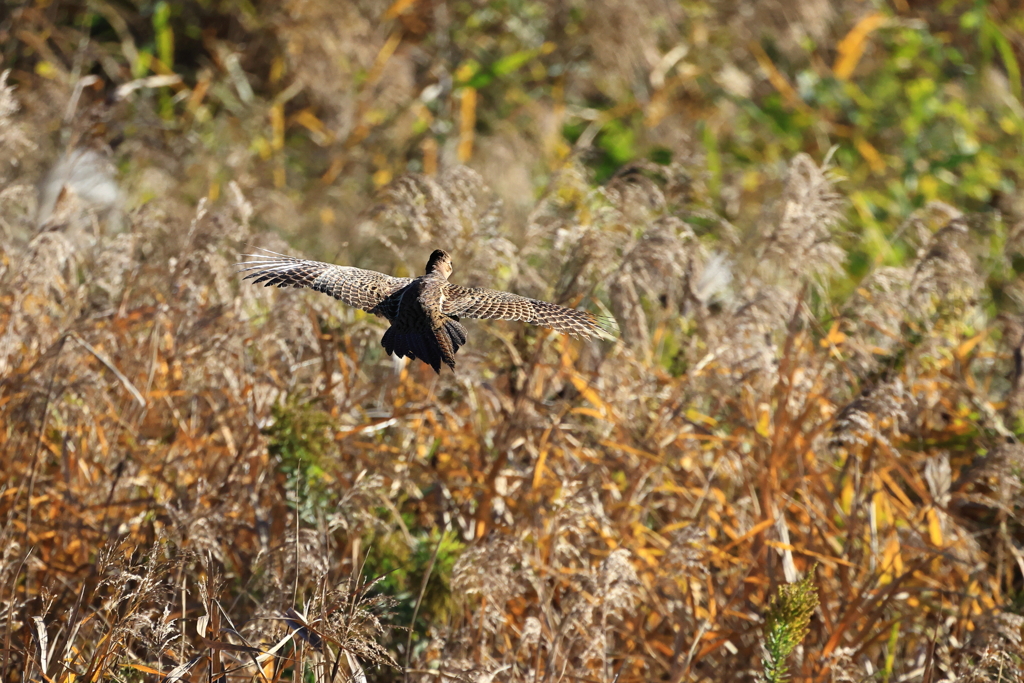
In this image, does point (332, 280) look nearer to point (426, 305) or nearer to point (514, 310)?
point (426, 305)

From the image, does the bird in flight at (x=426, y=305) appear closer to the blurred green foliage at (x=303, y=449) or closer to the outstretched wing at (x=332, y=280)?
the outstretched wing at (x=332, y=280)

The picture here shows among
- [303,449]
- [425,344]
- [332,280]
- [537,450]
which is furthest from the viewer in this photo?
[537,450]

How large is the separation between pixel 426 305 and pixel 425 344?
0.29 ft

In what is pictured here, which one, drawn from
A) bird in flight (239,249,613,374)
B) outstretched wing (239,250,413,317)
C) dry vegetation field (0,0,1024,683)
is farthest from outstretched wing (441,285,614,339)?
Result: dry vegetation field (0,0,1024,683)

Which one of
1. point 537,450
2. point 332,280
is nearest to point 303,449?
Answer: point 332,280

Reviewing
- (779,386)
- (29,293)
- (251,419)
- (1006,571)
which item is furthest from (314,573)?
(1006,571)

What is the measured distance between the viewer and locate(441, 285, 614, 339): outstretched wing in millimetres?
2137

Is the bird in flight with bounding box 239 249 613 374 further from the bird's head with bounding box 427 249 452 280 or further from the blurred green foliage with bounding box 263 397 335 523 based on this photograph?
the blurred green foliage with bounding box 263 397 335 523

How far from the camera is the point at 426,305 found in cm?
211

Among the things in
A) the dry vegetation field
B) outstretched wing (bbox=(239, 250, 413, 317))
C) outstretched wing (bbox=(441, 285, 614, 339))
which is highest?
outstretched wing (bbox=(441, 285, 614, 339))

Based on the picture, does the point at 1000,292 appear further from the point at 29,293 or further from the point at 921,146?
the point at 29,293

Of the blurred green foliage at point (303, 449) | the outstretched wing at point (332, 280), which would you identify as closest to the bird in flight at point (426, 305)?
the outstretched wing at point (332, 280)

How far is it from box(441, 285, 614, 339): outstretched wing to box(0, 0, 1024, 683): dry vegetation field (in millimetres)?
580

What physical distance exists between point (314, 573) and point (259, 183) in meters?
3.33
